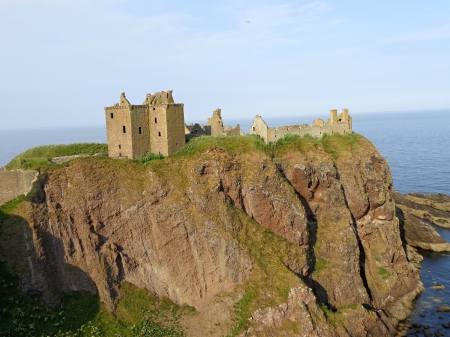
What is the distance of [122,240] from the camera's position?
4828cm

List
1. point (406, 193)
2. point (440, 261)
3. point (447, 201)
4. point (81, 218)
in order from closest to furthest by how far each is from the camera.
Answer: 1. point (81, 218)
2. point (440, 261)
3. point (447, 201)
4. point (406, 193)

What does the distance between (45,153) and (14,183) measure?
31.5 ft

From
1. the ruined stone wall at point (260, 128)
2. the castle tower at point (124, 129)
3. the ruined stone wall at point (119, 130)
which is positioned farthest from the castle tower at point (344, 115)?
the ruined stone wall at point (119, 130)

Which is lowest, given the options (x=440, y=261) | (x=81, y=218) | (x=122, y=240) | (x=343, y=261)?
(x=440, y=261)

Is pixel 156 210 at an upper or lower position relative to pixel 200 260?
upper

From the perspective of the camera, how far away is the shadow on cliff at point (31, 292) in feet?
133

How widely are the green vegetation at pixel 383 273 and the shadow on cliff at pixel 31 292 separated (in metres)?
37.6

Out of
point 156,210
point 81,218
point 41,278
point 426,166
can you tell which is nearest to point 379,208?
point 156,210

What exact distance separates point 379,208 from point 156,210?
110 feet

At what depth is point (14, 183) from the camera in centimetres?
4553

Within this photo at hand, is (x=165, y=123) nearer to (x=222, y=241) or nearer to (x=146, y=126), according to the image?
(x=146, y=126)

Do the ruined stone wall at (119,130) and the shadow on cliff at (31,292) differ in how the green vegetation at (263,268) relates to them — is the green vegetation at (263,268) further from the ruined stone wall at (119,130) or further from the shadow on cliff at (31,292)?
the ruined stone wall at (119,130)

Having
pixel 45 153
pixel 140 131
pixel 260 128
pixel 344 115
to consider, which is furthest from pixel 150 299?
pixel 344 115

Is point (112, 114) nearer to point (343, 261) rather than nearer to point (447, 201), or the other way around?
point (343, 261)
